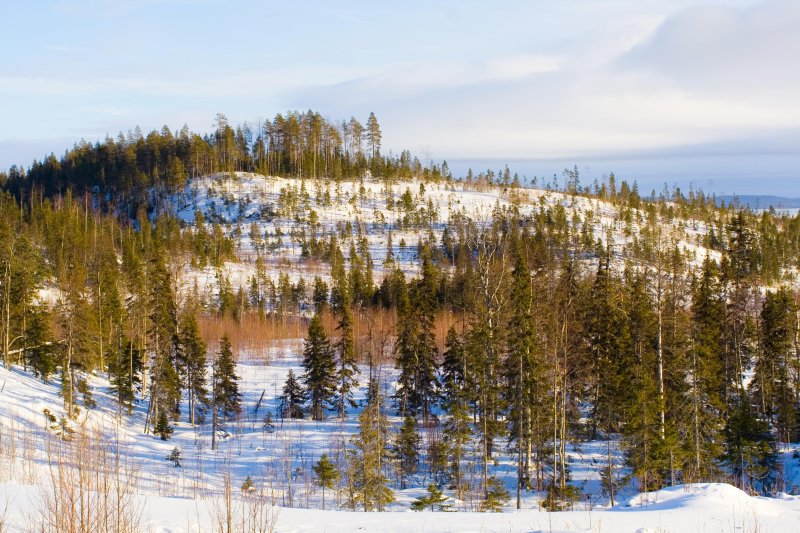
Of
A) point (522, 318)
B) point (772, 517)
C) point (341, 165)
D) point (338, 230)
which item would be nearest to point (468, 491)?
point (522, 318)

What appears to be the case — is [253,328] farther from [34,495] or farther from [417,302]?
[34,495]

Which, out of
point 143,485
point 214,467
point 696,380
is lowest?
point 214,467

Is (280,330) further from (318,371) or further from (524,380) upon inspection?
(524,380)

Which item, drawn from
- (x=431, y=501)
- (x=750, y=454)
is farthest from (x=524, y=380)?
(x=750, y=454)

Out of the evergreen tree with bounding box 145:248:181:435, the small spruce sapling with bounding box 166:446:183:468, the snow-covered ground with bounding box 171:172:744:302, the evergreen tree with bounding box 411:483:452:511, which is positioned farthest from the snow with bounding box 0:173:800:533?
the evergreen tree with bounding box 145:248:181:435

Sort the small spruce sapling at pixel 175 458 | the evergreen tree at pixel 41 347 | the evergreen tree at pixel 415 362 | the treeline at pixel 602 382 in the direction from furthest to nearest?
the evergreen tree at pixel 415 362, the evergreen tree at pixel 41 347, the small spruce sapling at pixel 175 458, the treeline at pixel 602 382

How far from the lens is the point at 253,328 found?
2891 inches

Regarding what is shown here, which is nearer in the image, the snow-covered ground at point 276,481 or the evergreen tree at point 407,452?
the snow-covered ground at point 276,481

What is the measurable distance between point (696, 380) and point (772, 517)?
57.2ft

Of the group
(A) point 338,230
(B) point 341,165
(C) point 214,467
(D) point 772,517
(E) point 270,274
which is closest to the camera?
(D) point 772,517

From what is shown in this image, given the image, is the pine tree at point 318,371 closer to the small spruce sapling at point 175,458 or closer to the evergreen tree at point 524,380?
the small spruce sapling at point 175,458

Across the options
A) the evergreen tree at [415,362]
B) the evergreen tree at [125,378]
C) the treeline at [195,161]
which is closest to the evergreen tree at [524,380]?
the evergreen tree at [415,362]

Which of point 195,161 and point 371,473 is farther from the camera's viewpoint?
point 195,161

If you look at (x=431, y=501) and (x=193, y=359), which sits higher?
(x=193, y=359)
